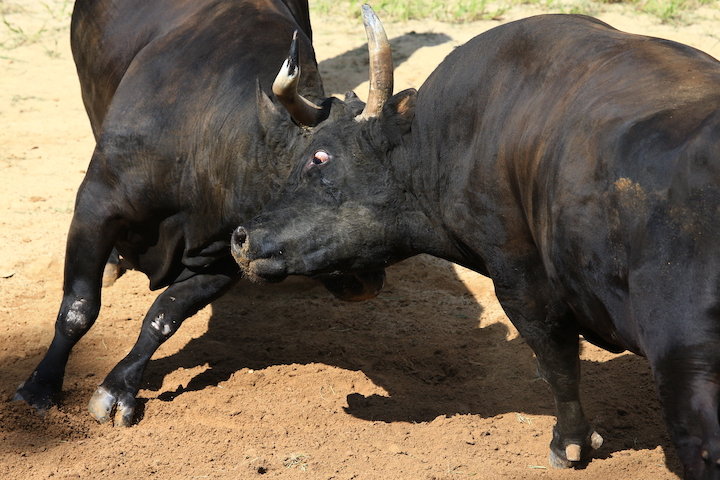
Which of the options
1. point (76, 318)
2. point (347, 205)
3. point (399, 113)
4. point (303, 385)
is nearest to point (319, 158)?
point (347, 205)

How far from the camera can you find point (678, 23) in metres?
10.5

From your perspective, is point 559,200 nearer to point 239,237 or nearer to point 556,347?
point 556,347

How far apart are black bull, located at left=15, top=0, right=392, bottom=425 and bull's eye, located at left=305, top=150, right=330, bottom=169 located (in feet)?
0.63

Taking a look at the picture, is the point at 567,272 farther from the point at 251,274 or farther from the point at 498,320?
the point at 498,320

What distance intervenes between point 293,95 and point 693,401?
2327 millimetres

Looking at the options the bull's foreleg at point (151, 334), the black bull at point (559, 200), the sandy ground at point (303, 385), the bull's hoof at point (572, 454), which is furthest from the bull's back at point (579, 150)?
the bull's foreleg at point (151, 334)

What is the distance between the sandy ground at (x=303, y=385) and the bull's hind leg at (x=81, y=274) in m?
0.26

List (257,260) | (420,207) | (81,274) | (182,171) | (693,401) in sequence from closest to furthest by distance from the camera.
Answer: (693,401)
(257,260)
(420,207)
(182,171)
(81,274)

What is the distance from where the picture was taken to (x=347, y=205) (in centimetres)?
392

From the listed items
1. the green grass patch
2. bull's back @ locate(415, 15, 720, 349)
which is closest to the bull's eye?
bull's back @ locate(415, 15, 720, 349)

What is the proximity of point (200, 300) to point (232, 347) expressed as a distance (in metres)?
0.59

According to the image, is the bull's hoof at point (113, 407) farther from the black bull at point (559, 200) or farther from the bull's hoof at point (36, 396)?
the black bull at point (559, 200)

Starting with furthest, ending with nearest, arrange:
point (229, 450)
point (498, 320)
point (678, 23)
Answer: point (678, 23) < point (498, 320) < point (229, 450)

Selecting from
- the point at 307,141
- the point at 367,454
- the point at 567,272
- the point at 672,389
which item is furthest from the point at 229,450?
the point at 672,389
